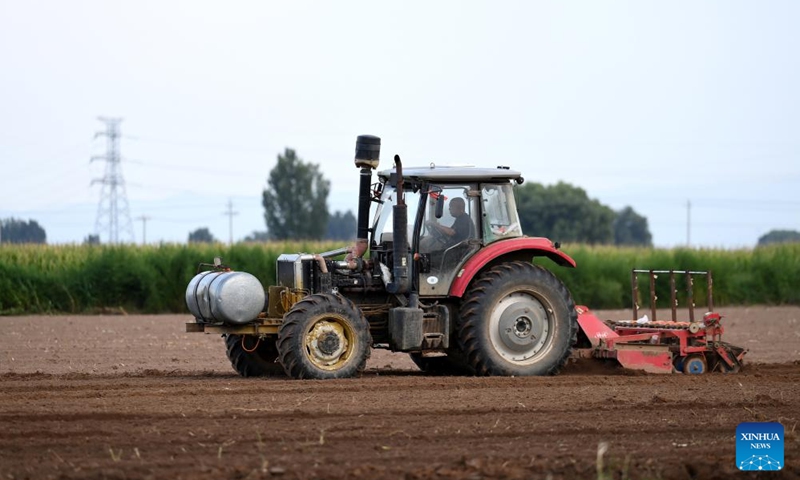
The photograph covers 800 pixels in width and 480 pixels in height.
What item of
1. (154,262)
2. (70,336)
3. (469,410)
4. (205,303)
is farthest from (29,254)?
(469,410)

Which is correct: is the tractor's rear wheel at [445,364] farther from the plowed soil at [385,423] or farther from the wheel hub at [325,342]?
the wheel hub at [325,342]

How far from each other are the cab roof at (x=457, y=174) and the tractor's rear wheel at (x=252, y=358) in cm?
235

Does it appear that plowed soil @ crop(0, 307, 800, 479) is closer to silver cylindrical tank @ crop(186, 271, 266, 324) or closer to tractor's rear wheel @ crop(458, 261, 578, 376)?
tractor's rear wheel @ crop(458, 261, 578, 376)

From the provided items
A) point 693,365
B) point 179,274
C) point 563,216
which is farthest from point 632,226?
point 693,365

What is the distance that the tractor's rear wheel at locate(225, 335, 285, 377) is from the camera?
13602mm

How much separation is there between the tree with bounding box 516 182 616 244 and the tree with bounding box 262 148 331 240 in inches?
553

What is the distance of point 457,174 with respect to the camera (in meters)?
13.2

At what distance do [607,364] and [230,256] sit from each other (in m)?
17.7

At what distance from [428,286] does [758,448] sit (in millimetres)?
5457

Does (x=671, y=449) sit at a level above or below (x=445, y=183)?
below

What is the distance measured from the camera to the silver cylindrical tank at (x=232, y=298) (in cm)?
1259

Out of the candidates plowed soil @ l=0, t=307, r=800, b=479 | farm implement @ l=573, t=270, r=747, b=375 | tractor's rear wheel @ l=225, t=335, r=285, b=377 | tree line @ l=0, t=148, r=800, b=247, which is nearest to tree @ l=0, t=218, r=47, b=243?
→ plowed soil @ l=0, t=307, r=800, b=479

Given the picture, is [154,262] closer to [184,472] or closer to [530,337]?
[530,337]

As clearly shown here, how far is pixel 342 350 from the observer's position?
41.5 feet
